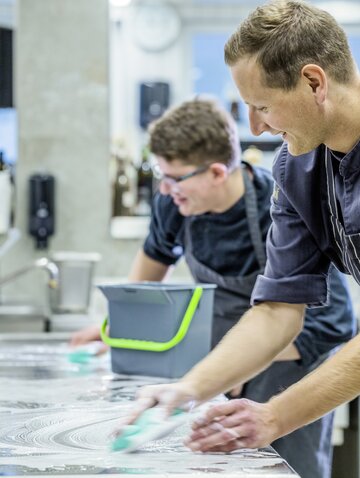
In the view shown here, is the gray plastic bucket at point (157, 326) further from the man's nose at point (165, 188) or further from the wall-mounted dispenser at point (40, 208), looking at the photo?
the wall-mounted dispenser at point (40, 208)

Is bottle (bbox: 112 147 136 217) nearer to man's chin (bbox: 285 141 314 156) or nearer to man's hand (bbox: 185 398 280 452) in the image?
man's chin (bbox: 285 141 314 156)

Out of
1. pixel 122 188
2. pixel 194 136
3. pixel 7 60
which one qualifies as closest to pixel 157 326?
pixel 194 136

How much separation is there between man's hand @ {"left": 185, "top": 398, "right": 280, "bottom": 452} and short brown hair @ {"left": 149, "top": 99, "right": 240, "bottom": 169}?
3.69 feet

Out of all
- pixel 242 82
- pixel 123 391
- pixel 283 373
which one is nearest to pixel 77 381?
pixel 123 391

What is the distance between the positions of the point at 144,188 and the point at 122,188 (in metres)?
0.11

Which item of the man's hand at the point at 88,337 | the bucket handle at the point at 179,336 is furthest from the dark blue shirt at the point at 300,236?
the man's hand at the point at 88,337

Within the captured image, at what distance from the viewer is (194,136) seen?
2367 mm

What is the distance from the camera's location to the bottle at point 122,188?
4129 millimetres

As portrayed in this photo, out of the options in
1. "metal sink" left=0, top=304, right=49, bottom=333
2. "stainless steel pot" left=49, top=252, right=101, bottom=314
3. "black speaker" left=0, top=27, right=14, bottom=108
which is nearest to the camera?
"metal sink" left=0, top=304, right=49, bottom=333

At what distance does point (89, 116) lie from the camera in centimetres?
404

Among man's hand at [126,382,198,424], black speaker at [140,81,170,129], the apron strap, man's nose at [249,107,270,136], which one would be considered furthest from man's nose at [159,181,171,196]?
black speaker at [140,81,170,129]

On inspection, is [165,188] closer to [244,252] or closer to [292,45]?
[244,252]

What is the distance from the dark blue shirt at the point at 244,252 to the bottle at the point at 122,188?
1.62 metres

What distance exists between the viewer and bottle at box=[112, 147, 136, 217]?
413 centimetres
